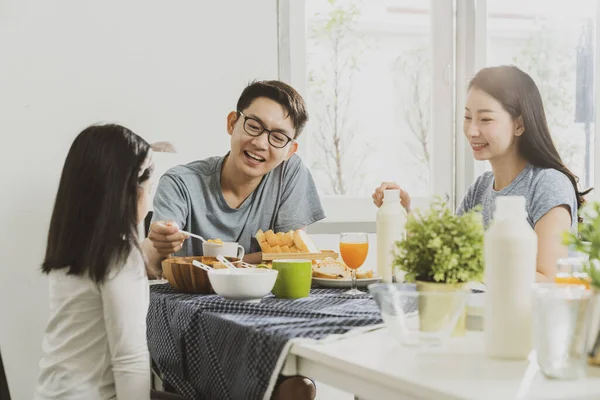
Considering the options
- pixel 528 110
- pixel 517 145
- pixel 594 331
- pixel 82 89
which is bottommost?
pixel 594 331

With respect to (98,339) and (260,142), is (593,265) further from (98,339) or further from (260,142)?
(260,142)

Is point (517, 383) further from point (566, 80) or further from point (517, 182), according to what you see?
point (566, 80)

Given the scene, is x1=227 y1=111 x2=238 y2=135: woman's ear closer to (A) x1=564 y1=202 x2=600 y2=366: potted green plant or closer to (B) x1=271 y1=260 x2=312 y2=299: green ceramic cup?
(B) x1=271 y1=260 x2=312 y2=299: green ceramic cup

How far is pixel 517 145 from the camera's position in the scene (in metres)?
2.35

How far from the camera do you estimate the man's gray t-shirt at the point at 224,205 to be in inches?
90.5

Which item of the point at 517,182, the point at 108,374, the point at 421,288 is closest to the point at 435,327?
the point at 421,288

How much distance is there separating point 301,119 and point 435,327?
4.46 feet

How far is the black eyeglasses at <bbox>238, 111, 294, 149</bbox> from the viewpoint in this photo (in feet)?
7.77

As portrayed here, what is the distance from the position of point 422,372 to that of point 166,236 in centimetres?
109

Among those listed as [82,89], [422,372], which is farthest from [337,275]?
[82,89]

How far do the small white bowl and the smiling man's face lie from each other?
72 cm

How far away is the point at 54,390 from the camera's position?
143 cm

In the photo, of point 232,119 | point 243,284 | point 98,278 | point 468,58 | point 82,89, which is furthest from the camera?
point 468,58

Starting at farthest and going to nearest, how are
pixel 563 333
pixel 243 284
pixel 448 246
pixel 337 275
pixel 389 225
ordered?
pixel 337 275 → pixel 389 225 → pixel 243 284 → pixel 448 246 → pixel 563 333
